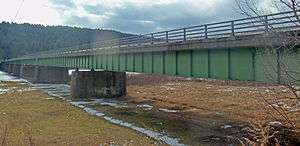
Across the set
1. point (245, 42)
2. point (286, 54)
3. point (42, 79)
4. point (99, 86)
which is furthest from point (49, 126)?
point (42, 79)

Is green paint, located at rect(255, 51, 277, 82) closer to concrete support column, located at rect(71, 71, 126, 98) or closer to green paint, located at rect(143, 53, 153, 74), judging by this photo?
green paint, located at rect(143, 53, 153, 74)

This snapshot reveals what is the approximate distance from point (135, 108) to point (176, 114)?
664 centimetres

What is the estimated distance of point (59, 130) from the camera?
2497 centimetres

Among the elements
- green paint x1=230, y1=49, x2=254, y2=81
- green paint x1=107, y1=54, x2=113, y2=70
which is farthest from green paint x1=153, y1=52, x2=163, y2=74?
green paint x1=107, y1=54, x2=113, y2=70

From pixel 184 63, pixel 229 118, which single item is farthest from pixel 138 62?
pixel 229 118

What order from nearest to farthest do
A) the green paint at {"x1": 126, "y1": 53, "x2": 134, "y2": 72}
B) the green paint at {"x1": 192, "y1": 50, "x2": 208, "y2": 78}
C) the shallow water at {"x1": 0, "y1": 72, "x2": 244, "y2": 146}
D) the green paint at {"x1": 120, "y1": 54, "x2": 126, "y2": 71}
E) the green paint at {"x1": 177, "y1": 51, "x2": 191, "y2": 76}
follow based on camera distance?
the shallow water at {"x1": 0, "y1": 72, "x2": 244, "y2": 146} < the green paint at {"x1": 192, "y1": 50, "x2": 208, "y2": 78} < the green paint at {"x1": 177, "y1": 51, "x2": 191, "y2": 76} < the green paint at {"x1": 126, "y1": 53, "x2": 134, "y2": 72} < the green paint at {"x1": 120, "y1": 54, "x2": 126, "y2": 71}

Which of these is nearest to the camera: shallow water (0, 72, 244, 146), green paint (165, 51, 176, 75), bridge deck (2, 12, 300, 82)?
bridge deck (2, 12, 300, 82)

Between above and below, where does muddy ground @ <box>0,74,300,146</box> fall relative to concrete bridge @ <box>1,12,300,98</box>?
below

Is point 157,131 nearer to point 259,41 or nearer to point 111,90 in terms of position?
point 259,41

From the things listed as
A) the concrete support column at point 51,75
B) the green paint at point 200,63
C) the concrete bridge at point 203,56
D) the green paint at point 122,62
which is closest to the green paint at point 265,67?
the concrete bridge at point 203,56

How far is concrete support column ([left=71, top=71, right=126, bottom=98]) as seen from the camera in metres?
53.3

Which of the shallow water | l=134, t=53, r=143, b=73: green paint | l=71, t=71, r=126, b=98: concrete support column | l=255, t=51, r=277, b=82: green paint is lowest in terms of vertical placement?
the shallow water

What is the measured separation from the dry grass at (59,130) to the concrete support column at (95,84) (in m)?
16.8

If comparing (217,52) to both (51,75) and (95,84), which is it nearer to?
(95,84)
